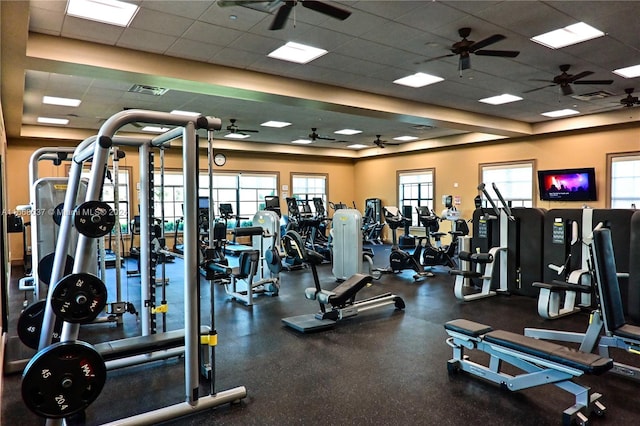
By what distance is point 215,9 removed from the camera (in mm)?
3936

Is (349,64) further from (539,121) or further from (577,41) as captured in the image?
(539,121)

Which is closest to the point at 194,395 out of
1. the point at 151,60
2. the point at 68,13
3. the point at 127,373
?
the point at 127,373

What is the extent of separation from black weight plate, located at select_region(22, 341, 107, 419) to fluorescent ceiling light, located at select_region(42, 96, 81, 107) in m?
6.51

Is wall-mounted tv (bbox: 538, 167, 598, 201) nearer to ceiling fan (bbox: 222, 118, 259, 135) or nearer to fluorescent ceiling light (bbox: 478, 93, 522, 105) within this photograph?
fluorescent ceiling light (bbox: 478, 93, 522, 105)

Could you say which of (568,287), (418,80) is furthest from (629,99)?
(568,287)

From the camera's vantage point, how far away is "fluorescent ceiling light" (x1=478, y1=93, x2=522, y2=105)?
24.5 feet

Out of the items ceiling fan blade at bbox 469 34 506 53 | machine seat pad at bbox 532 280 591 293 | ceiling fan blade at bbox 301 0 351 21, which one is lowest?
machine seat pad at bbox 532 280 591 293

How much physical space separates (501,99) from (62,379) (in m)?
7.95

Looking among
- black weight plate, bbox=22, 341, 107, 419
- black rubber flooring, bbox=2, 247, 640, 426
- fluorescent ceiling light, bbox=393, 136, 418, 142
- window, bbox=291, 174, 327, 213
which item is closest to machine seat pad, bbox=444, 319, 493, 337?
black rubber flooring, bbox=2, 247, 640, 426

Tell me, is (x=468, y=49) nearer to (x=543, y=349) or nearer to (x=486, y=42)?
(x=486, y=42)

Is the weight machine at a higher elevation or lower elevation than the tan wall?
lower

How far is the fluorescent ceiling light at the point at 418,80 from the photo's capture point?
6210mm

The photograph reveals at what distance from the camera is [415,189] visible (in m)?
13.1

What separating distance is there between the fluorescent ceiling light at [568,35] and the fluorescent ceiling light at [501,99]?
2.38m
